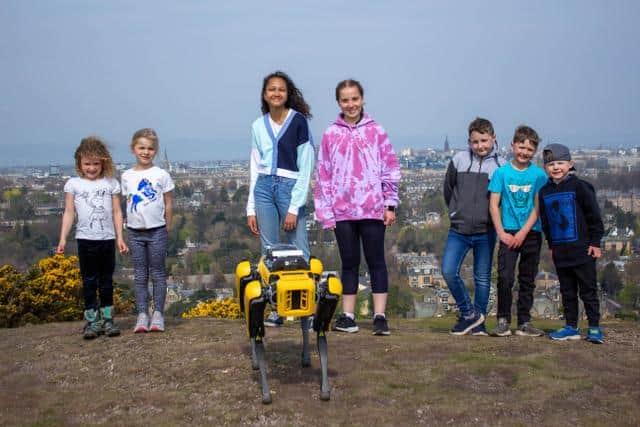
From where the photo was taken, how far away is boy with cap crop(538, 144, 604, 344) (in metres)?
7.19

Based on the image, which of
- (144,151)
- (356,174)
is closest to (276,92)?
(356,174)

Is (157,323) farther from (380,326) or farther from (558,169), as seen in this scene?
(558,169)

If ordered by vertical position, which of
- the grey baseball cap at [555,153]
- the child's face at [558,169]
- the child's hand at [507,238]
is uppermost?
the grey baseball cap at [555,153]

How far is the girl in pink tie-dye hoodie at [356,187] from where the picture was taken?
24.0ft

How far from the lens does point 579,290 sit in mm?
7430

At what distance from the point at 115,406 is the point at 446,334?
395 cm

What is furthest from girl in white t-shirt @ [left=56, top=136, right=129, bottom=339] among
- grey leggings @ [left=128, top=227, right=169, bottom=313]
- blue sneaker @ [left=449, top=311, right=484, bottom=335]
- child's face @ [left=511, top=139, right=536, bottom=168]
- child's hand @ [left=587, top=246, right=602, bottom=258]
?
child's hand @ [left=587, top=246, right=602, bottom=258]

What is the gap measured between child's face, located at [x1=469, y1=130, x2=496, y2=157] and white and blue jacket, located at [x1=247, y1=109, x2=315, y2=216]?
5.91 ft

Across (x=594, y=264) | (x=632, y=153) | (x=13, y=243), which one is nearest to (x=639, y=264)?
(x=13, y=243)

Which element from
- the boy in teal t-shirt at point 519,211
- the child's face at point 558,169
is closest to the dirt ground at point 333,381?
the boy in teal t-shirt at point 519,211

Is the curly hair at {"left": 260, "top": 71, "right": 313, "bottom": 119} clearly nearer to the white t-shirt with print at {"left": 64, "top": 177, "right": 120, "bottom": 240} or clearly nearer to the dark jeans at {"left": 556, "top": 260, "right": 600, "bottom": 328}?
the white t-shirt with print at {"left": 64, "top": 177, "right": 120, "bottom": 240}

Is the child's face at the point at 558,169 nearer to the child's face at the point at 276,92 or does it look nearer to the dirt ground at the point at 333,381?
the dirt ground at the point at 333,381

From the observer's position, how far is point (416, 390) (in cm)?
562

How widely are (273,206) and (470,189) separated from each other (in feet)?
7.28
